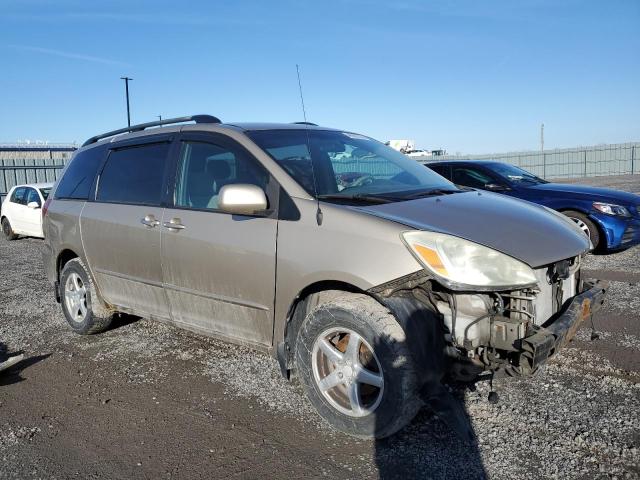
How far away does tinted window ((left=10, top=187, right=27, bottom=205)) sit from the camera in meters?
13.5

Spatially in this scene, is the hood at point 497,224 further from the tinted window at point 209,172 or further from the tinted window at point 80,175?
the tinted window at point 80,175

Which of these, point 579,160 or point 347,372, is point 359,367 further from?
point 579,160

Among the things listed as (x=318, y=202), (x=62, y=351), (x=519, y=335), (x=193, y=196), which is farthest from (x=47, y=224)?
(x=519, y=335)

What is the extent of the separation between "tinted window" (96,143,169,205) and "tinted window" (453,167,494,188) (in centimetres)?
562

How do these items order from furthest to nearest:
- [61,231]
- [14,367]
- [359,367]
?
1. [61,231]
2. [14,367]
3. [359,367]

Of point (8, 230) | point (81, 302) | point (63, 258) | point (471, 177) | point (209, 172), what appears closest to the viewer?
point (209, 172)

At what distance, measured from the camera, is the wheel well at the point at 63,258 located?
215 inches

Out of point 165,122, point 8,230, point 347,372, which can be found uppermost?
point 165,122

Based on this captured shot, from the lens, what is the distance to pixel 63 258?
5562 millimetres

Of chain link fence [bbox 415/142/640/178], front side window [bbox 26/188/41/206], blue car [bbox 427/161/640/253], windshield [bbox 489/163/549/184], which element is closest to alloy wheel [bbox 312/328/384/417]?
blue car [bbox 427/161/640/253]

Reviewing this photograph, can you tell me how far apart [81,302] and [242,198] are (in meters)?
2.75

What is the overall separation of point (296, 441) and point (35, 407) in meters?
1.93

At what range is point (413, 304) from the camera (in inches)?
117

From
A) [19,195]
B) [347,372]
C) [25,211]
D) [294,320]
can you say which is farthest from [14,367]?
[19,195]
